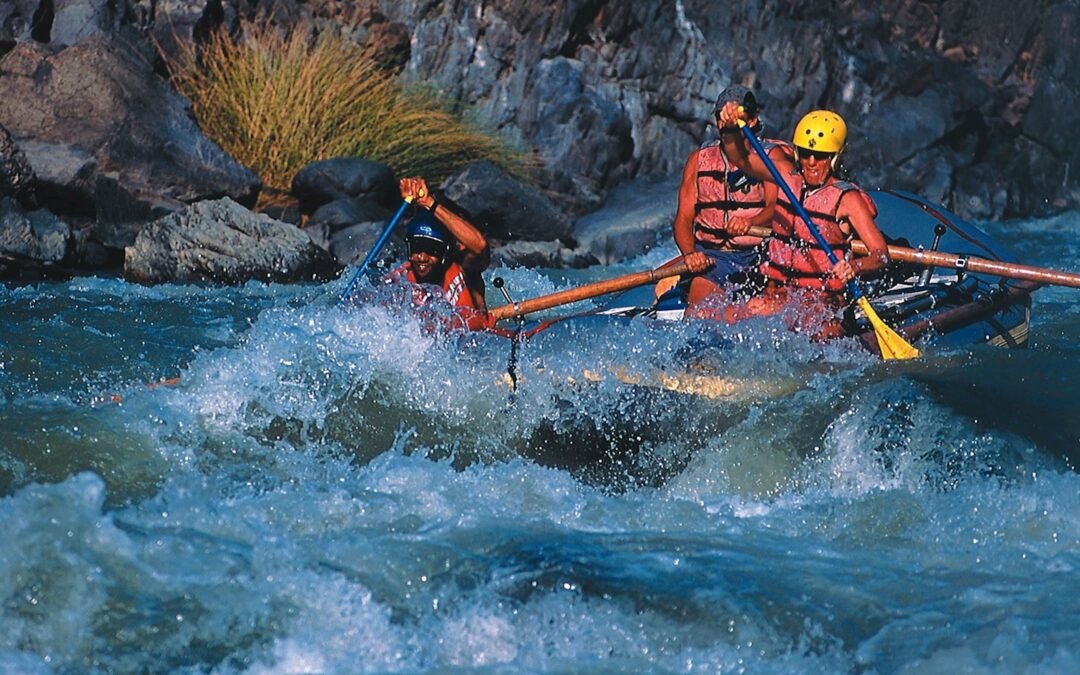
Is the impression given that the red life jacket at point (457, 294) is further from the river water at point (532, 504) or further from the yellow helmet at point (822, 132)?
the yellow helmet at point (822, 132)

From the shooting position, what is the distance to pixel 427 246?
241 inches

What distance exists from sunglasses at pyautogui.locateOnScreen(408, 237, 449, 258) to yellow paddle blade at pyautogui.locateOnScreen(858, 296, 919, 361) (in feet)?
6.08

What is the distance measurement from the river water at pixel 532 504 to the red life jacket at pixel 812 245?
400 mm

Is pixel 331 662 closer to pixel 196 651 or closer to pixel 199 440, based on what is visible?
pixel 196 651

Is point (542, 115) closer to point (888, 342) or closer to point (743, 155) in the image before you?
point (743, 155)

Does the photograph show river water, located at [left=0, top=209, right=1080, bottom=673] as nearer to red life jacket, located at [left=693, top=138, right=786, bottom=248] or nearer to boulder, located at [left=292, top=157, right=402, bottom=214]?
red life jacket, located at [left=693, top=138, right=786, bottom=248]

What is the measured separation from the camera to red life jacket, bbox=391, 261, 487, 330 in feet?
20.1

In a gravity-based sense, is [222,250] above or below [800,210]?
below

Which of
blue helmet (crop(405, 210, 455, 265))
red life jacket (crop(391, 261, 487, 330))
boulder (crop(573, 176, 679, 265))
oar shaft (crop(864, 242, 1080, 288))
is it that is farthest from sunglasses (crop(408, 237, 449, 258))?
boulder (crop(573, 176, 679, 265))

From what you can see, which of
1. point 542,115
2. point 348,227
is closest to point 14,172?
point 348,227

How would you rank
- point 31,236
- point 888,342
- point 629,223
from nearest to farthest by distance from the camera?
point 888,342
point 31,236
point 629,223

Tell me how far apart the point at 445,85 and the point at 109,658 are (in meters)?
9.18

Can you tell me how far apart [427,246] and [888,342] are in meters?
2.04

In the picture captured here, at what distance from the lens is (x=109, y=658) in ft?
13.0
